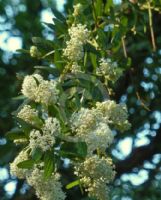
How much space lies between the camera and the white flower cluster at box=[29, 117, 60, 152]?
1380 millimetres

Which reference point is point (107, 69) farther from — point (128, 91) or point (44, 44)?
Answer: point (128, 91)

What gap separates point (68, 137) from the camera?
1.41 metres

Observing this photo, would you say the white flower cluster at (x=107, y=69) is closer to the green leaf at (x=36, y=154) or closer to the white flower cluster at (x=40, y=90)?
the white flower cluster at (x=40, y=90)

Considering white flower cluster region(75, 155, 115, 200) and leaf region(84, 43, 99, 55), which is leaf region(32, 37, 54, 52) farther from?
white flower cluster region(75, 155, 115, 200)

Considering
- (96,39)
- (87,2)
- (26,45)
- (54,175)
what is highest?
(26,45)

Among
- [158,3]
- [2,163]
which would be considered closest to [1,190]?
[2,163]

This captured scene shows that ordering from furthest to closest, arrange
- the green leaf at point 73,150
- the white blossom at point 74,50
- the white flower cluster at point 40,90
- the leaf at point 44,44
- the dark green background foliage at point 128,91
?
1. the dark green background foliage at point 128,91
2. the leaf at point 44,44
3. the white blossom at point 74,50
4. the white flower cluster at point 40,90
5. the green leaf at point 73,150

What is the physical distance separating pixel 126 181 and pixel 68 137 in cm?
182

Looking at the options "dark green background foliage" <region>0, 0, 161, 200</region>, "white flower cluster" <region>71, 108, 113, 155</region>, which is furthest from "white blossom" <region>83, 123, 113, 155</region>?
"dark green background foliage" <region>0, 0, 161, 200</region>

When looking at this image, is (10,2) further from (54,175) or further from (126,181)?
(54,175)

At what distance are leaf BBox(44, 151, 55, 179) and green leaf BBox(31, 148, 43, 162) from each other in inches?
0.6

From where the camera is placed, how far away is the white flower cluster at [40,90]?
4.76 feet

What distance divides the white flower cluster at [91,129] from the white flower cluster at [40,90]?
73mm

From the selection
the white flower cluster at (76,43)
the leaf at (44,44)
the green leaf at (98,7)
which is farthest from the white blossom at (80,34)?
the green leaf at (98,7)
